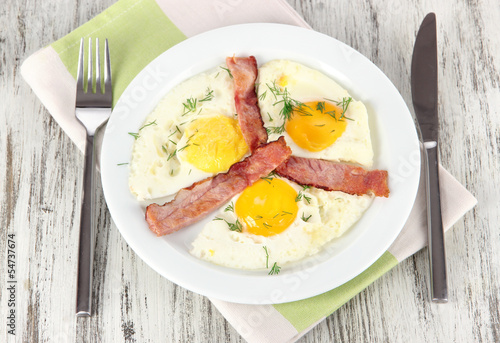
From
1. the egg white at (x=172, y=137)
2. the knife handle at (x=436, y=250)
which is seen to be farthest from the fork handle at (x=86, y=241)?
the knife handle at (x=436, y=250)

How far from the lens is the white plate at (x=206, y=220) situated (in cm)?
306

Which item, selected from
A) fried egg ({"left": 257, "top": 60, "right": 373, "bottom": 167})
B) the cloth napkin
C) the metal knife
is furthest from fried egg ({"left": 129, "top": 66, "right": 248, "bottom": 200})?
the metal knife

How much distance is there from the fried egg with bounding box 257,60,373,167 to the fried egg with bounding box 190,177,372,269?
0.95ft

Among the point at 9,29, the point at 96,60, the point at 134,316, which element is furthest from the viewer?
the point at 9,29

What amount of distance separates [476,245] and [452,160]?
65cm

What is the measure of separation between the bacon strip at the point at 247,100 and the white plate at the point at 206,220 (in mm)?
135

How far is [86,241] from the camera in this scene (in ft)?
10.7

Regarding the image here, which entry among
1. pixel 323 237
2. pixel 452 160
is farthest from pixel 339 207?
pixel 452 160

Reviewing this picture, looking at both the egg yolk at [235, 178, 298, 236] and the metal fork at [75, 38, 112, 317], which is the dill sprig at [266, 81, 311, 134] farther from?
the metal fork at [75, 38, 112, 317]

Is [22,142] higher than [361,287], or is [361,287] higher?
[22,142]

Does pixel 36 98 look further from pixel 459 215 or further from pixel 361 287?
pixel 459 215

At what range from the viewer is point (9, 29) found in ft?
12.8

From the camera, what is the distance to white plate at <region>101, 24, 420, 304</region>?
3.06m

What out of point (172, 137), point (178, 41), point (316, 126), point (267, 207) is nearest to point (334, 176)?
point (316, 126)
